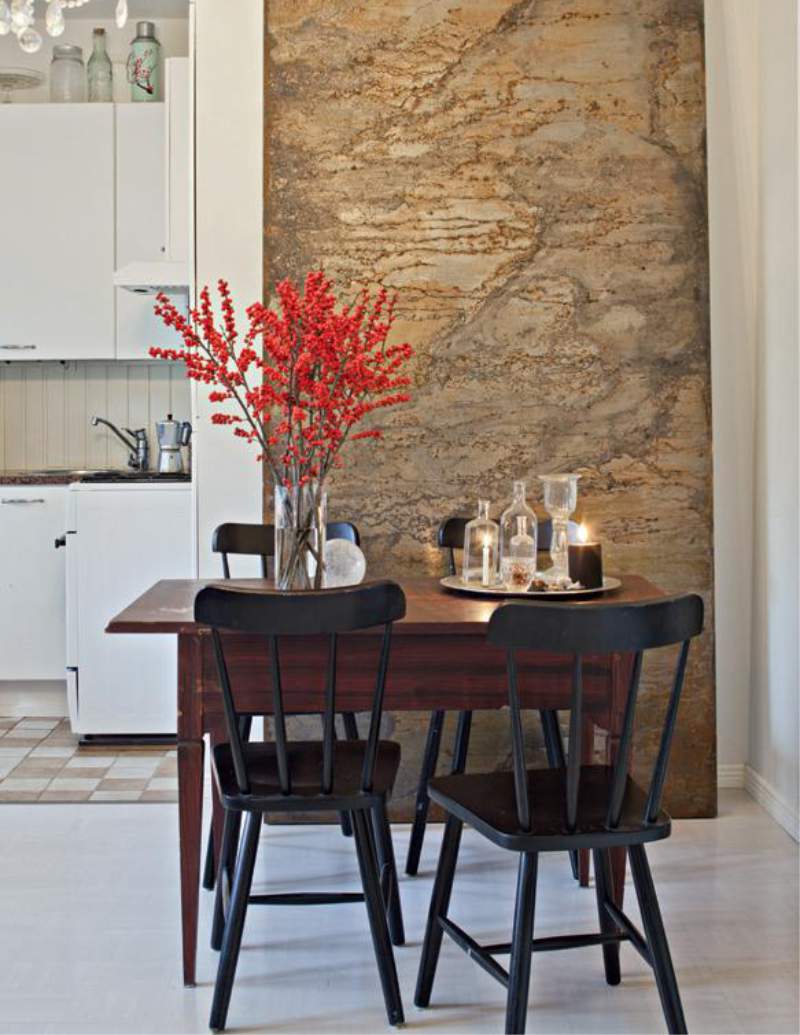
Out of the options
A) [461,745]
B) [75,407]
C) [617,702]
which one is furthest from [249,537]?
[75,407]

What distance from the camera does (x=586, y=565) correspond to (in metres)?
3.00

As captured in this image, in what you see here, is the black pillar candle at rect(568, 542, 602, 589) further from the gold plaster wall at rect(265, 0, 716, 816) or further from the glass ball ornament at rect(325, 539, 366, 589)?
the gold plaster wall at rect(265, 0, 716, 816)

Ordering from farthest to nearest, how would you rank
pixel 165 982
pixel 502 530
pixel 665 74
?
pixel 665 74, pixel 502 530, pixel 165 982

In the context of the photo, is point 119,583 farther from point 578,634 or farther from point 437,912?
point 578,634

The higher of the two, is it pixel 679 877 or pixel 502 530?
pixel 502 530

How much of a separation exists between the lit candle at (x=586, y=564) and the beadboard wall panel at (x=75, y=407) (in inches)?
123

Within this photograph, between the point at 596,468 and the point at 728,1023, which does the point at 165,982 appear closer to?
the point at 728,1023

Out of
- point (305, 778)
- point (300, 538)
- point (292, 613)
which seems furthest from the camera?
point (300, 538)

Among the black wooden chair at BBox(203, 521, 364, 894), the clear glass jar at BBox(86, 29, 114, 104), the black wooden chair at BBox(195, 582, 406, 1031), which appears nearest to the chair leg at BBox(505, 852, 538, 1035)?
the black wooden chair at BBox(195, 582, 406, 1031)

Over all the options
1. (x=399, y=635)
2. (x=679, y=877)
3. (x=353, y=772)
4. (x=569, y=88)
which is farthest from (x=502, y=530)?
(x=569, y=88)

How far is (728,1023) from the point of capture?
2.47 metres

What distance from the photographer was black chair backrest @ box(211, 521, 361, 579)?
3.45 metres

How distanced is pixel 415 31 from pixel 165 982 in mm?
2676

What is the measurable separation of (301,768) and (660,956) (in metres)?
0.78
